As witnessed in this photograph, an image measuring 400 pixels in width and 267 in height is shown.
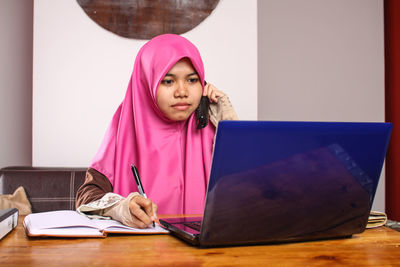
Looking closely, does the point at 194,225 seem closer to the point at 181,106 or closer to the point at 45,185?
the point at 181,106

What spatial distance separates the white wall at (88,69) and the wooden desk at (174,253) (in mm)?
1316

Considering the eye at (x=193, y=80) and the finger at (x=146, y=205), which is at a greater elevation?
the eye at (x=193, y=80)

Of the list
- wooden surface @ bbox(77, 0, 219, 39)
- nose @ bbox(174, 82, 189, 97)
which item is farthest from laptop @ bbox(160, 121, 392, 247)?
wooden surface @ bbox(77, 0, 219, 39)

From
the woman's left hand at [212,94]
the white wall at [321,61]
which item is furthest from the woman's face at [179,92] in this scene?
the white wall at [321,61]

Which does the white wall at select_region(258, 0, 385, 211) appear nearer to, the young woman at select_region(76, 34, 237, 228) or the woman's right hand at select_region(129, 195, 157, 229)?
the young woman at select_region(76, 34, 237, 228)

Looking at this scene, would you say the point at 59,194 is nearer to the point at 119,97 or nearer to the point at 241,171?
the point at 119,97

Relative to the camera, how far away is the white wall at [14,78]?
7.39ft

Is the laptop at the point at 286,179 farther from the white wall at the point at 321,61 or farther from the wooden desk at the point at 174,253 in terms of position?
the white wall at the point at 321,61

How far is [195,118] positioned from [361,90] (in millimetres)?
1825

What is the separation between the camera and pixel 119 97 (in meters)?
1.99

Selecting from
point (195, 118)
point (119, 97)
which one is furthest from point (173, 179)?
point (119, 97)

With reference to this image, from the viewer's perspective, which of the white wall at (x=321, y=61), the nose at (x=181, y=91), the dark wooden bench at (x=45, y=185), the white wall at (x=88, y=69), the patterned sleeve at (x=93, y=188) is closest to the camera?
the patterned sleeve at (x=93, y=188)

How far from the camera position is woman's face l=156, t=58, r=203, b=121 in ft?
3.89

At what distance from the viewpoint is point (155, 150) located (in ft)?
4.19
